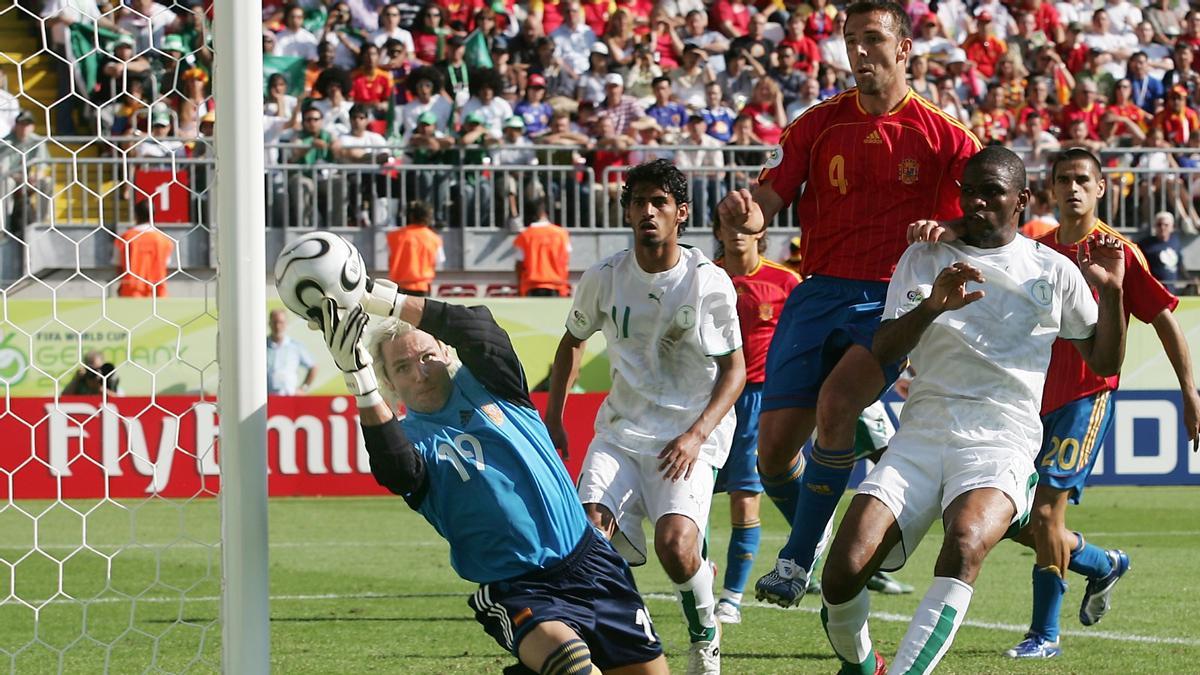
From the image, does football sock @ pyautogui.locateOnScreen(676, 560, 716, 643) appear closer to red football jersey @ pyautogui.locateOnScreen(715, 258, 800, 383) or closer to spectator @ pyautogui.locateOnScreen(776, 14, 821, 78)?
red football jersey @ pyautogui.locateOnScreen(715, 258, 800, 383)

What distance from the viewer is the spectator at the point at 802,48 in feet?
64.0

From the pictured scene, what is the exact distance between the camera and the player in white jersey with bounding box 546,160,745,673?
6340 millimetres

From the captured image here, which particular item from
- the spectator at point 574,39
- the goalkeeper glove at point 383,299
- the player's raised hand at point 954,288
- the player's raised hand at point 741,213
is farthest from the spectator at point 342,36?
the goalkeeper glove at point 383,299

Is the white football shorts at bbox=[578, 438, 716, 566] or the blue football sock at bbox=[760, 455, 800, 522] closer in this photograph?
the white football shorts at bbox=[578, 438, 716, 566]

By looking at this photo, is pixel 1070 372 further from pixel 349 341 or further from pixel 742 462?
pixel 349 341

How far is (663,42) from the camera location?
19.6m

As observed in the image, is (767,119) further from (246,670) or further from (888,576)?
(246,670)

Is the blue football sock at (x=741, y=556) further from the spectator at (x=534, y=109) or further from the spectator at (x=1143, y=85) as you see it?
the spectator at (x=1143, y=85)

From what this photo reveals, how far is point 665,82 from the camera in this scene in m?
17.9

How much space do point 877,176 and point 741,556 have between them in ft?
8.41

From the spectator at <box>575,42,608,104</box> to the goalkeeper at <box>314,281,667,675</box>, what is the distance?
13884mm

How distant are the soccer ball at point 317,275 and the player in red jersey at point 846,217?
7.55ft

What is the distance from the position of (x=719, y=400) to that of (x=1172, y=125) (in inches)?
569

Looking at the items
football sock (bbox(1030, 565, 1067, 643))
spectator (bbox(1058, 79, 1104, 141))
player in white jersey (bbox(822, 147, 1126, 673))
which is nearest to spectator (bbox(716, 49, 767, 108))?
spectator (bbox(1058, 79, 1104, 141))
